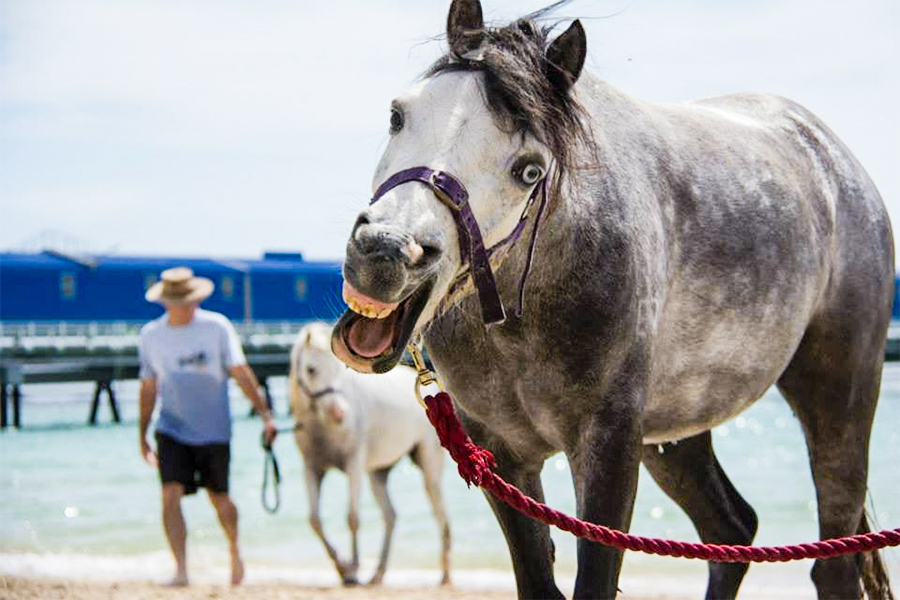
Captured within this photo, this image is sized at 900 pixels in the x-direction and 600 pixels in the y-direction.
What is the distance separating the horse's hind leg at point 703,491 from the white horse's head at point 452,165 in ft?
4.99

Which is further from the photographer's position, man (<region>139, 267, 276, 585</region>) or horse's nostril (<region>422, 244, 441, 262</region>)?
man (<region>139, 267, 276, 585</region>)

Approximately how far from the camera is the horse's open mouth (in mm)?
2510

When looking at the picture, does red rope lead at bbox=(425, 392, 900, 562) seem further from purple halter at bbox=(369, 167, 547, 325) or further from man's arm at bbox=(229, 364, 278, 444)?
man's arm at bbox=(229, 364, 278, 444)

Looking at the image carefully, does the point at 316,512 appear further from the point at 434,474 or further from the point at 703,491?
the point at 703,491

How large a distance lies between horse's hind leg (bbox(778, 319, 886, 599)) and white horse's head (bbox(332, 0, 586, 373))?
4.70 ft

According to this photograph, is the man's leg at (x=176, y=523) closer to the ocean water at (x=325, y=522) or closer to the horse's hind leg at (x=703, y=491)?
the ocean water at (x=325, y=522)

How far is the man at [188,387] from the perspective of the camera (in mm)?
8078

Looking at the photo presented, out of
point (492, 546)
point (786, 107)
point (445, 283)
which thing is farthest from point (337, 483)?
point (445, 283)

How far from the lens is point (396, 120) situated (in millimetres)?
2771

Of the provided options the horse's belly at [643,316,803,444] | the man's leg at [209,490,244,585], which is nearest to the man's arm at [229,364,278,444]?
the man's leg at [209,490,244,585]

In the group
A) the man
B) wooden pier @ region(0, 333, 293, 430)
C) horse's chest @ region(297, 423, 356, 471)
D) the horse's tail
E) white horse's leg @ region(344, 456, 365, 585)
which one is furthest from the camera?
wooden pier @ region(0, 333, 293, 430)

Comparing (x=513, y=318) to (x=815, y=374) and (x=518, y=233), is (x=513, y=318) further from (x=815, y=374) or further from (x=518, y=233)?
(x=815, y=374)

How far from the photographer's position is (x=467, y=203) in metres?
2.58

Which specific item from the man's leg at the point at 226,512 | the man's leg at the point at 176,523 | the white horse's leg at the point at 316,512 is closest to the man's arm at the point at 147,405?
the man's leg at the point at 176,523
